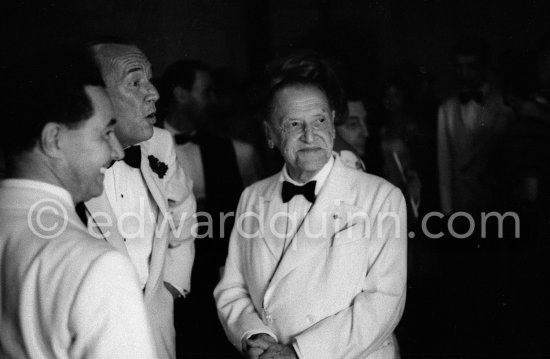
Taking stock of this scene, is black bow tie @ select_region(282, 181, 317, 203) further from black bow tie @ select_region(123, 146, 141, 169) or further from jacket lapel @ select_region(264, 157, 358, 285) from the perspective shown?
black bow tie @ select_region(123, 146, 141, 169)

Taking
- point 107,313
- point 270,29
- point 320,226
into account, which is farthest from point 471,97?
point 107,313

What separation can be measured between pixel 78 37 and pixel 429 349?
2620mm

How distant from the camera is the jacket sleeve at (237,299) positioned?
267 centimetres

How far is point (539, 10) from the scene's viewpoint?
361 centimetres

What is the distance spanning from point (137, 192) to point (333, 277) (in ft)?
3.09

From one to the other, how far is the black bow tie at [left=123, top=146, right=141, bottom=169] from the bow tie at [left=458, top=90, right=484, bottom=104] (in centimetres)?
186

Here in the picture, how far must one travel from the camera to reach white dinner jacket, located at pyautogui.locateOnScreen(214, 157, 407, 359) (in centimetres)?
258

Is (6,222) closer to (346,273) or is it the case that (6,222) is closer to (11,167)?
(11,167)

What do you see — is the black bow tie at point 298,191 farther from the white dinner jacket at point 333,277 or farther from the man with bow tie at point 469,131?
the man with bow tie at point 469,131

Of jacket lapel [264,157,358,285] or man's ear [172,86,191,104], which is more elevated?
man's ear [172,86,191,104]

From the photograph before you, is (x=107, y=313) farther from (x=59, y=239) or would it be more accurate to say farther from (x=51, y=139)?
(x=51, y=139)

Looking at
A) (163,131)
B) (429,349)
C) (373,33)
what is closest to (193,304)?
(163,131)

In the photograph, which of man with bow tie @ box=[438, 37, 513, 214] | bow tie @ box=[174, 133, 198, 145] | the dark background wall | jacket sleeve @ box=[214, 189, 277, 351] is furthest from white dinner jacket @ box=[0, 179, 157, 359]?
man with bow tie @ box=[438, 37, 513, 214]

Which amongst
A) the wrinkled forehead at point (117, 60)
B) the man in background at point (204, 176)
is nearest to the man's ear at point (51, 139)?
the wrinkled forehead at point (117, 60)
